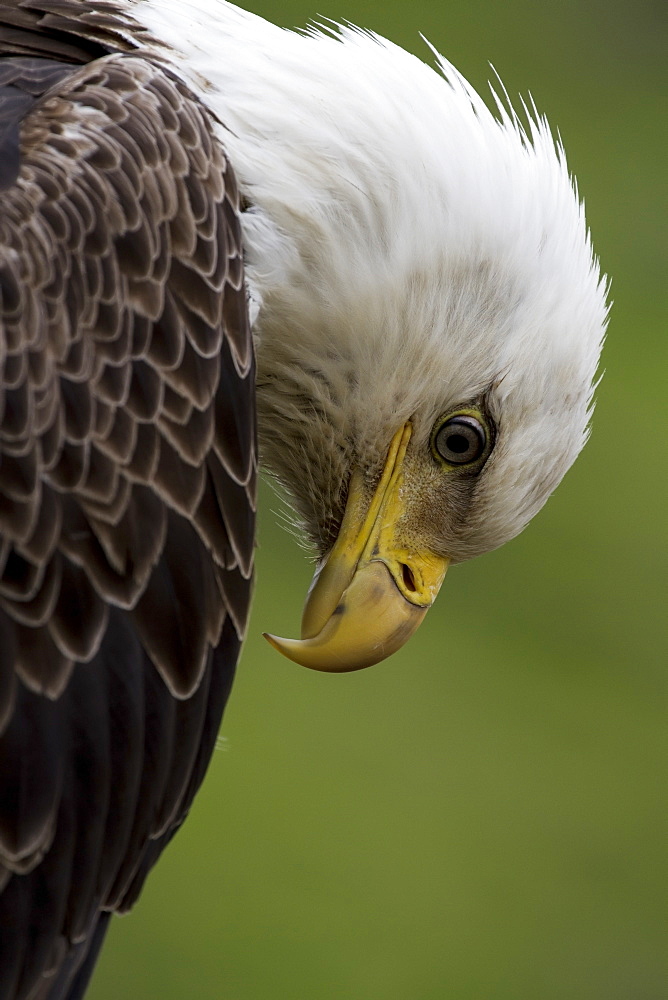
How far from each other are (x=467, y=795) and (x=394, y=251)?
3230 millimetres

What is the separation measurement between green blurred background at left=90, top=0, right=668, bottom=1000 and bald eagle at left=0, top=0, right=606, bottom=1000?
2457 mm

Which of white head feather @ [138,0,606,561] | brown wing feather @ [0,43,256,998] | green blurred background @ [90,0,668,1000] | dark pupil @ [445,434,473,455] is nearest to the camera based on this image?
brown wing feather @ [0,43,256,998]

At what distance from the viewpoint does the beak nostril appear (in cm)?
208

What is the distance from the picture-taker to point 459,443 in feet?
6.70

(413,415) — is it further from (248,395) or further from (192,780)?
(192,780)

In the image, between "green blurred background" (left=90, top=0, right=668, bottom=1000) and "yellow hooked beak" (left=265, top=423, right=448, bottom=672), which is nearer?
"yellow hooked beak" (left=265, top=423, right=448, bottom=672)

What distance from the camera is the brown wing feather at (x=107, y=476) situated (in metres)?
1.54

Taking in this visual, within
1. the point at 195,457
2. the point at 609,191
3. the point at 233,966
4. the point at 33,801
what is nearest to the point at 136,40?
the point at 195,457

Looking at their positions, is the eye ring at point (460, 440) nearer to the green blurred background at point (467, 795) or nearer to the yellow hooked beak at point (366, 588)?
the yellow hooked beak at point (366, 588)

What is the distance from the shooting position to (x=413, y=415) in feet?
6.68

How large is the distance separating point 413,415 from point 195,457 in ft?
1.49

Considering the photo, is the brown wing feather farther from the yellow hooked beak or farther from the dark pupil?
the dark pupil

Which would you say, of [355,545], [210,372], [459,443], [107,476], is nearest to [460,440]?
[459,443]

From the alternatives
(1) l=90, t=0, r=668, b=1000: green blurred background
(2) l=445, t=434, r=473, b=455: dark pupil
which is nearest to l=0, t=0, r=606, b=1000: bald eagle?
(2) l=445, t=434, r=473, b=455: dark pupil
